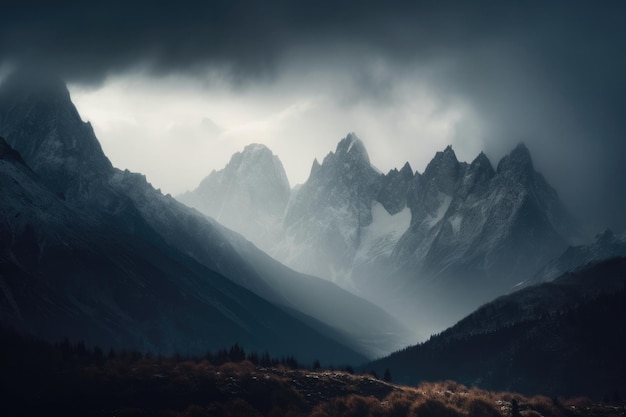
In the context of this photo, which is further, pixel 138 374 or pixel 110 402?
pixel 138 374

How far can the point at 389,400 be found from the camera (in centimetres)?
17750

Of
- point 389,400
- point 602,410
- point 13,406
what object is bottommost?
point 13,406

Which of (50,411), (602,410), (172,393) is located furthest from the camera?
(602,410)

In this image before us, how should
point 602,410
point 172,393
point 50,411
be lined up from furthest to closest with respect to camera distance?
point 602,410
point 172,393
point 50,411

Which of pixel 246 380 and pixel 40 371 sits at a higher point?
pixel 246 380

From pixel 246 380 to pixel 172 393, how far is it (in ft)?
59.2

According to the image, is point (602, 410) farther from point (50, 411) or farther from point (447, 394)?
point (50, 411)

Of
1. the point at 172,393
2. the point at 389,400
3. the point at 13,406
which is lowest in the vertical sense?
the point at 13,406

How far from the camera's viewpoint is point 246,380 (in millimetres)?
182375

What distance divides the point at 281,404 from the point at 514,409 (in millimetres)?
49624

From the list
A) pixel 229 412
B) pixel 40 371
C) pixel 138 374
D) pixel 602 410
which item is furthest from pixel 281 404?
pixel 602 410

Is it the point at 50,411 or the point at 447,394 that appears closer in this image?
the point at 50,411

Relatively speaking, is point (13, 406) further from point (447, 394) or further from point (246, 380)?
point (447, 394)

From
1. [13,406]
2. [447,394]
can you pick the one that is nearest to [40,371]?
[13,406]
